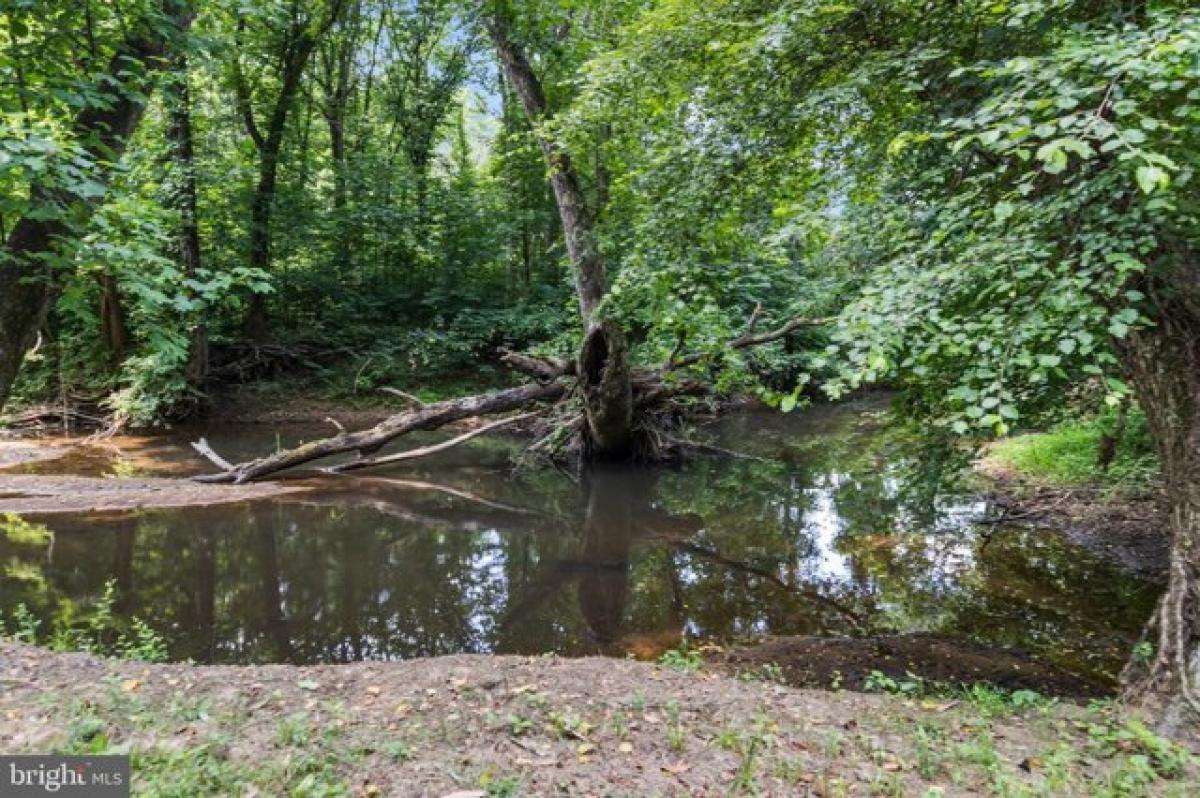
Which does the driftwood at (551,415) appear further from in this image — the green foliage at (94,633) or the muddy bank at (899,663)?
the muddy bank at (899,663)

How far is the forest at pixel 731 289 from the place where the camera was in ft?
10.1

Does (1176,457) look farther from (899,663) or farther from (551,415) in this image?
(551,415)

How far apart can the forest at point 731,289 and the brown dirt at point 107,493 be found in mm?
355

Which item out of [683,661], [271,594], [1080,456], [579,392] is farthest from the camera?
[579,392]

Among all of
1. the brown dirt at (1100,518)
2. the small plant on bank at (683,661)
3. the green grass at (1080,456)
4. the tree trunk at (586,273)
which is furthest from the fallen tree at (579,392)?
the small plant on bank at (683,661)

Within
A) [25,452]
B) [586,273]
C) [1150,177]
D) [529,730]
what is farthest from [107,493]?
[1150,177]

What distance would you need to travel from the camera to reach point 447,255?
68.0 ft

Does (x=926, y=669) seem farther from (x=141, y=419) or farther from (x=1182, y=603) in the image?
(x=141, y=419)

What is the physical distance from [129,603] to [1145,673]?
7.47 meters

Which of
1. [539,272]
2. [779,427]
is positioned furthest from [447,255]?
[779,427]

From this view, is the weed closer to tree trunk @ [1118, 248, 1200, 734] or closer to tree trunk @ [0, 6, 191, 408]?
tree trunk @ [0, 6, 191, 408]

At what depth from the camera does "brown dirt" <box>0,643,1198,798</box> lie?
2834mm

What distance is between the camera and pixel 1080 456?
944 cm

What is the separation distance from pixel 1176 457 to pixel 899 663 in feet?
7.35
